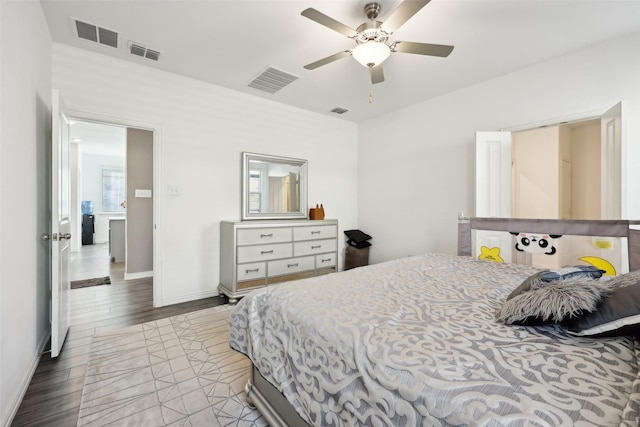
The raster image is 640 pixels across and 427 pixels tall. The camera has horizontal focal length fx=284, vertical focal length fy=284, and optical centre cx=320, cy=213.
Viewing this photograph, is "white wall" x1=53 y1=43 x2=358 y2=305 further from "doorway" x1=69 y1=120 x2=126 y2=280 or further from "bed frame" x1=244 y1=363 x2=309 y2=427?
"doorway" x1=69 y1=120 x2=126 y2=280

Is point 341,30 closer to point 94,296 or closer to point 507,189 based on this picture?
point 507,189

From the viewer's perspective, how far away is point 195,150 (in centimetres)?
352

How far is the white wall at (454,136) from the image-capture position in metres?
2.58

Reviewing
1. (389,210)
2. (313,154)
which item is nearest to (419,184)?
(389,210)

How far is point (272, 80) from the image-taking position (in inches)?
136

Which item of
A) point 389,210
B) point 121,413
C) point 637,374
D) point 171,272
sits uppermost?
point 389,210

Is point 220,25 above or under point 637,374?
above

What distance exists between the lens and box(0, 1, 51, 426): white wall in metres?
1.50

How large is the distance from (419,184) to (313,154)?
67.6 inches

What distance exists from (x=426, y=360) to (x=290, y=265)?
310cm

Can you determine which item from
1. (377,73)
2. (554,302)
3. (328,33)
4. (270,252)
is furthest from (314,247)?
(554,302)

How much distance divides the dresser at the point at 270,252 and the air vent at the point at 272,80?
1735 mm

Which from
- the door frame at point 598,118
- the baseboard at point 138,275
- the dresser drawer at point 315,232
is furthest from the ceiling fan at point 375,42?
the baseboard at point 138,275

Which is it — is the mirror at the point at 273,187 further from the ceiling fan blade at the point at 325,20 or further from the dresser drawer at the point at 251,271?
the ceiling fan blade at the point at 325,20
